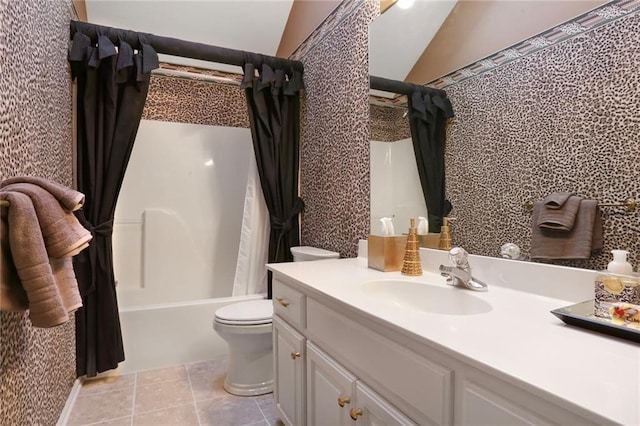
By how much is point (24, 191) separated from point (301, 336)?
3.28 ft

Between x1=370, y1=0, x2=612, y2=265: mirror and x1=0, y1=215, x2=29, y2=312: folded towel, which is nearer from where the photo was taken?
x1=0, y1=215, x2=29, y2=312: folded towel

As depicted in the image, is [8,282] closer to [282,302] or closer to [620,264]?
[282,302]

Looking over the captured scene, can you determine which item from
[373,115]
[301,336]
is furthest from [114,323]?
[373,115]

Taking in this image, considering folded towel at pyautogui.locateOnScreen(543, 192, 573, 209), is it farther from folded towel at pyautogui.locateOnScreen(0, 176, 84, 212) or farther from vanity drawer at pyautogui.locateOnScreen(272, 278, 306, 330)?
folded towel at pyautogui.locateOnScreen(0, 176, 84, 212)

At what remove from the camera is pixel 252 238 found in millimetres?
2664

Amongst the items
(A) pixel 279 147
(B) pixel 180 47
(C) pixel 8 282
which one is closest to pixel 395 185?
(A) pixel 279 147

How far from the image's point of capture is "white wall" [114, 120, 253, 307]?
9.51ft

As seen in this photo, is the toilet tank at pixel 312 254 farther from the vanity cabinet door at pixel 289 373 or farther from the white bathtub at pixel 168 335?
the white bathtub at pixel 168 335

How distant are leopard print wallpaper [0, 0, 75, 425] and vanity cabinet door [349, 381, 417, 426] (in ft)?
3.32

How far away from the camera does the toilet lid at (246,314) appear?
2.00 metres

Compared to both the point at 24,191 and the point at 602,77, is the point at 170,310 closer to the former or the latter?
the point at 24,191

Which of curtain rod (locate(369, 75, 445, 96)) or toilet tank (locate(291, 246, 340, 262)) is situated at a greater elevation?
curtain rod (locate(369, 75, 445, 96))

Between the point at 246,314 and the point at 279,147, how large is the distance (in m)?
1.18

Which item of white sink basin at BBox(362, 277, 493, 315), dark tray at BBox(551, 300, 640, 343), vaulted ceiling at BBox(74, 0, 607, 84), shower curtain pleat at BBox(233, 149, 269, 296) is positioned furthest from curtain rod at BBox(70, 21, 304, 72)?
dark tray at BBox(551, 300, 640, 343)
